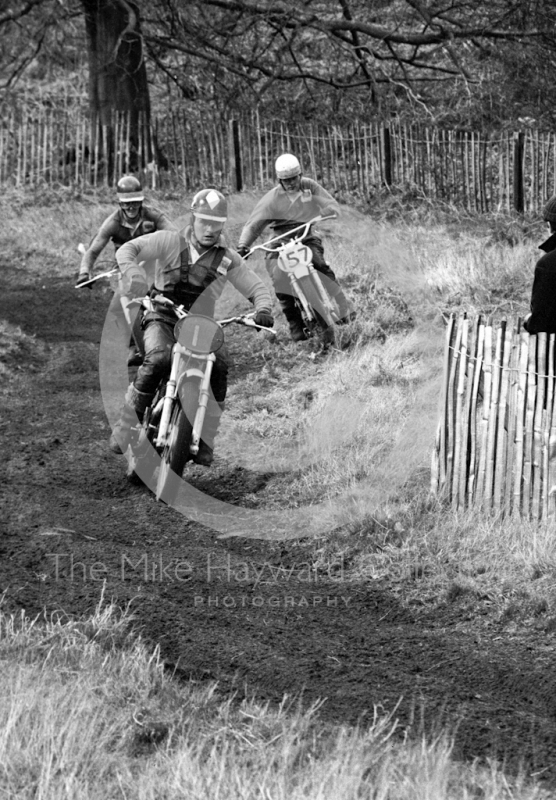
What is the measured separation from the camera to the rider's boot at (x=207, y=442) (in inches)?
292

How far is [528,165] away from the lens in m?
16.3

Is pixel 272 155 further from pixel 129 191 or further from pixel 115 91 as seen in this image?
pixel 129 191

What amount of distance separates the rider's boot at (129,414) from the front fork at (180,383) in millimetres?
→ 499

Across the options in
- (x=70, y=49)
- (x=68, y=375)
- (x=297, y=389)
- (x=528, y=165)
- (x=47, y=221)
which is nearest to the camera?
(x=297, y=389)

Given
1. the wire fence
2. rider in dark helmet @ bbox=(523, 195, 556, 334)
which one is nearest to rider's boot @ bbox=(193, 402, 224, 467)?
rider in dark helmet @ bbox=(523, 195, 556, 334)

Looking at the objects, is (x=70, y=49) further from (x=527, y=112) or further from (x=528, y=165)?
(x=528, y=165)

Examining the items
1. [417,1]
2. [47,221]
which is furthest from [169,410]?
[417,1]

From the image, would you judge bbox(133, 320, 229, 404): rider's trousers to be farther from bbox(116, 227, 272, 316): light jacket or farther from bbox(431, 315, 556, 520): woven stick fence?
bbox(431, 315, 556, 520): woven stick fence

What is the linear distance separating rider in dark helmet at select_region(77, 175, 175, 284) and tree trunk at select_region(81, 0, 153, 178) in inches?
417

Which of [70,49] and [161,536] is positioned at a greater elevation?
[70,49]

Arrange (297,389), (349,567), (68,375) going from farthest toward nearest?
(68,375)
(297,389)
(349,567)

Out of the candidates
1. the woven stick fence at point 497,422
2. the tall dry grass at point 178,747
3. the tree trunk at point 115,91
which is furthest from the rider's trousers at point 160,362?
the tree trunk at point 115,91

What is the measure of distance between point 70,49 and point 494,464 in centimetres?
2216

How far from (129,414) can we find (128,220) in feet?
9.13
